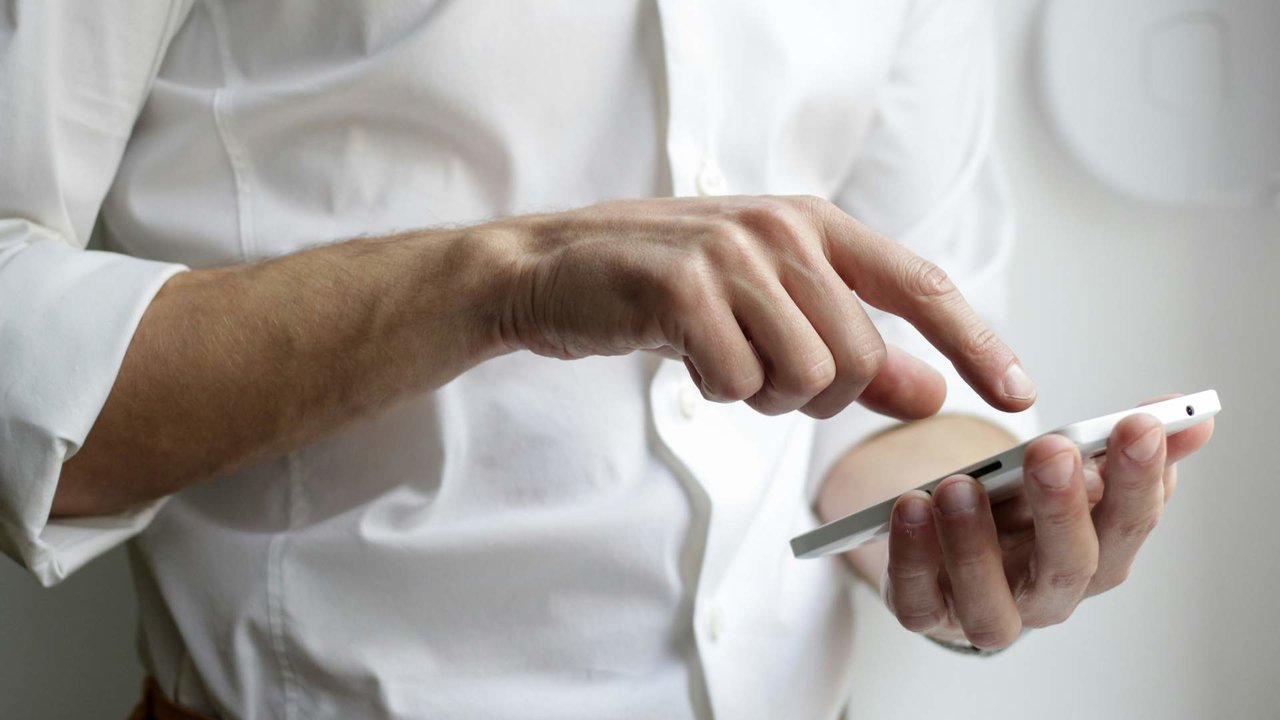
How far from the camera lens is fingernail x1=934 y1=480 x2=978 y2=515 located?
20.7 inches

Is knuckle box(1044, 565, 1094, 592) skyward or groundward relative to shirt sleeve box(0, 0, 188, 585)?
groundward

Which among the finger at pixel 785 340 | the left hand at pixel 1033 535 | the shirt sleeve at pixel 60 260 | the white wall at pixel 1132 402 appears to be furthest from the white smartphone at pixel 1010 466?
the white wall at pixel 1132 402

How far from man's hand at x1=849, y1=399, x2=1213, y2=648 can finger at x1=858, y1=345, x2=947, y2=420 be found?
0.07 metres

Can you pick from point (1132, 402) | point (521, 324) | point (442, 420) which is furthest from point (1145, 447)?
point (1132, 402)

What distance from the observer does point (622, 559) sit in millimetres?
716

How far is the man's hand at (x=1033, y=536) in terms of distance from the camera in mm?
493

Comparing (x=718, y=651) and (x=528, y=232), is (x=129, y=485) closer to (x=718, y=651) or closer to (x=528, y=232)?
(x=528, y=232)

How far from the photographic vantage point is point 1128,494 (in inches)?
20.5

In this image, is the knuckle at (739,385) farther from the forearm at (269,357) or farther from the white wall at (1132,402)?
the white wall at (1132,402)

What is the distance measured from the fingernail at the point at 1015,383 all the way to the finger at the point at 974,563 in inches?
2.2

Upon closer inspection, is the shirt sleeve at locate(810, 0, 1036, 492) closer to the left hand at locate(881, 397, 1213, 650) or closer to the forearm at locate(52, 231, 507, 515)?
the left hand at locate(881, 397, 1213, 650)

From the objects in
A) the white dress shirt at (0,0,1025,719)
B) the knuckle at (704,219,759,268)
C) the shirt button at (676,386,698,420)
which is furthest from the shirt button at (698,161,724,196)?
the knuckle at (704,219,759,268)

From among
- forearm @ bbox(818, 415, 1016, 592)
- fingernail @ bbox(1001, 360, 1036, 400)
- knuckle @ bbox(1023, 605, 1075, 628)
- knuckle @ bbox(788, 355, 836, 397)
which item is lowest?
forearm @ bbox(818, 415, 1016, 592)

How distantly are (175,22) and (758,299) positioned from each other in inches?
17.2
